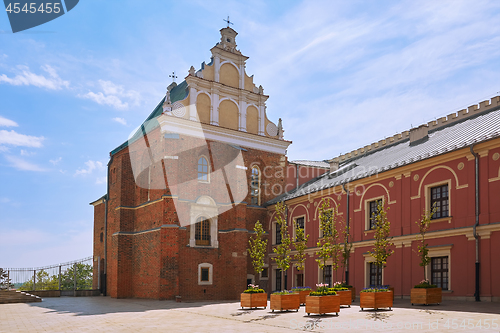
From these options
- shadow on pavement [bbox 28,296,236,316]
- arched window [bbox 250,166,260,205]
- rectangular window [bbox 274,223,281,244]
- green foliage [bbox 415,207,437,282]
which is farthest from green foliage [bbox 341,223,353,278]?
arched window [bbox 250,166,260,205]

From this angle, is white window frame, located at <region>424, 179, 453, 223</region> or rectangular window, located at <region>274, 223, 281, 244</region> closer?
white window frame, located at <region>424, 179, 453, 223</region>

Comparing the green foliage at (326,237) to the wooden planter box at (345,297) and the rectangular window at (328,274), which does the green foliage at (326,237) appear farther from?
the rectangular window at (328,274)

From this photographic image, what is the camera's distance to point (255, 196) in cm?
3603

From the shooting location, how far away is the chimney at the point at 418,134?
28036mm

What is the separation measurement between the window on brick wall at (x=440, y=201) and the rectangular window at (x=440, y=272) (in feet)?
6.64

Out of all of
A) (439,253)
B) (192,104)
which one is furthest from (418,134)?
(192,104)

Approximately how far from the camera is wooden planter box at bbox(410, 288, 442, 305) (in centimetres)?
1858

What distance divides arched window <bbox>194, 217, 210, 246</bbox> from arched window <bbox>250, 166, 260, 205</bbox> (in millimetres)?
4574

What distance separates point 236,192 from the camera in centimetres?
3416

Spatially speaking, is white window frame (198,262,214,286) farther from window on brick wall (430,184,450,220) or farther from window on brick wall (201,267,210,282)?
window on brick wall (430,184,450,220)

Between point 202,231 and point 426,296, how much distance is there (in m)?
17.3

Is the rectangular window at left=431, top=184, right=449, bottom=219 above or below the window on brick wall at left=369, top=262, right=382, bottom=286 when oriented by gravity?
above

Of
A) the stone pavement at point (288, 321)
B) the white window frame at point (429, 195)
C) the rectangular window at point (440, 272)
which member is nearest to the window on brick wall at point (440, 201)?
the white window frame at point (429, 195)

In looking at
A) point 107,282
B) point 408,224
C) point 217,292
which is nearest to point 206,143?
point 217,292
